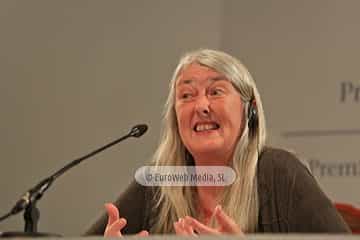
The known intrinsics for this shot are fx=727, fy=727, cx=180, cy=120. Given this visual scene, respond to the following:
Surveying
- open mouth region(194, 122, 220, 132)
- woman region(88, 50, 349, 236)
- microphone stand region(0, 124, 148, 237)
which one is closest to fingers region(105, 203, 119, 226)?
woman region(88, 50, 349, 236)

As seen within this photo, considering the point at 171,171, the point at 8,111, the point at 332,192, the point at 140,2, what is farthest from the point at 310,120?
the point at 8,111

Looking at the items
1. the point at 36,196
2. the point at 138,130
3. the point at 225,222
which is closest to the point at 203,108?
the point at 138,130

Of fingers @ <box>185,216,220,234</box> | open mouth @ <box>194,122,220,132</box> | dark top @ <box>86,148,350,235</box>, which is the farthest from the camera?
open mouth @ <box>194,122,220,132</box>

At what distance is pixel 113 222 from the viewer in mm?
1400

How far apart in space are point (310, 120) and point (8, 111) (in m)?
0.65

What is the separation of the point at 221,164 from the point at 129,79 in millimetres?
292

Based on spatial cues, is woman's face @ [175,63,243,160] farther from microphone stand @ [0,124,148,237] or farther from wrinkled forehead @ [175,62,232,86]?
microphone stand @ [0,124,148,237]

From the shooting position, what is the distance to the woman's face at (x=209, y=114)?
1.41 metres

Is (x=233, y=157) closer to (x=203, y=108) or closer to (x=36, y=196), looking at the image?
(x=203, y=108)

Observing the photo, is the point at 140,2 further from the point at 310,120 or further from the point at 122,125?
the point at 310,120

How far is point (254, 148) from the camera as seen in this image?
1.41m

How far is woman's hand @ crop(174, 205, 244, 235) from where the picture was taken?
123 centimetres

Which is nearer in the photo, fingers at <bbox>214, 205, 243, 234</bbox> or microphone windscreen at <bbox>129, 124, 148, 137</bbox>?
fingers at <bbox>214, 205, 243, 234</bbox>

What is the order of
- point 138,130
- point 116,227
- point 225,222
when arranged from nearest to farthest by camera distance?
point 225,222 < point 116,227 < point 138,130
